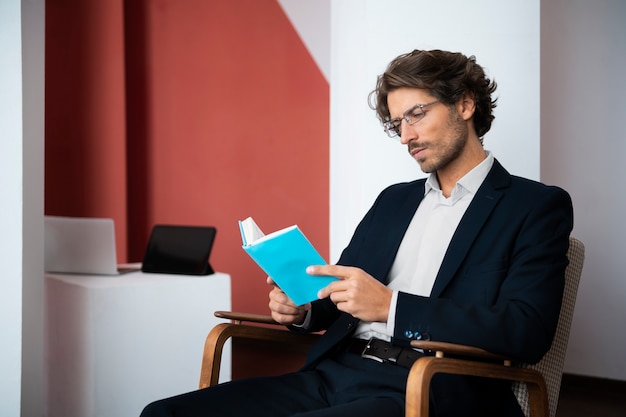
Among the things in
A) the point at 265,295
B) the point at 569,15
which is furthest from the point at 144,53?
the point at 569,15

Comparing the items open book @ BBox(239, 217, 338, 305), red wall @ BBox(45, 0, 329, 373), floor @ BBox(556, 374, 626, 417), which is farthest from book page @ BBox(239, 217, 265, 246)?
red wall @ BBox(45, 0, 329, 373)

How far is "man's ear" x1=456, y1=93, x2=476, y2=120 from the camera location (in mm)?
2025

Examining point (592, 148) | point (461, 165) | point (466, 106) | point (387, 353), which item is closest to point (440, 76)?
point (466, 106)

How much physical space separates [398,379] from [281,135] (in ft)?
11.0

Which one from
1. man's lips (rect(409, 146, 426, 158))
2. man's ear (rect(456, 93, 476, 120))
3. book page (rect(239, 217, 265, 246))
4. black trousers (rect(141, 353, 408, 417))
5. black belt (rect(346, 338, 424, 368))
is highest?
man's ear (rect(456, 93, 476, 120))

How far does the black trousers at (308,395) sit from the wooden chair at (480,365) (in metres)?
0.13

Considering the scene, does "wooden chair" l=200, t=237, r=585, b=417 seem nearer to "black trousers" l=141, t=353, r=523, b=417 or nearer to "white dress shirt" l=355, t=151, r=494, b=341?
"black trousers" l=141, t=353, r=523, b=417

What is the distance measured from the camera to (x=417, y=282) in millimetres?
1923

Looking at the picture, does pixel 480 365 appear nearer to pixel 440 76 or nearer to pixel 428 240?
pixel 428 240

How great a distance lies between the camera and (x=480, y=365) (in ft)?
5.19

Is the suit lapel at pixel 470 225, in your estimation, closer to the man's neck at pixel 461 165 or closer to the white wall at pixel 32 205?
the man's neck at pixel 461 165

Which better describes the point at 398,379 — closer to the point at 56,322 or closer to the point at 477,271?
the point at 477,271

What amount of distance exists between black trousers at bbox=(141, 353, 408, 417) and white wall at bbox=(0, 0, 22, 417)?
Answer: 3.72 feet

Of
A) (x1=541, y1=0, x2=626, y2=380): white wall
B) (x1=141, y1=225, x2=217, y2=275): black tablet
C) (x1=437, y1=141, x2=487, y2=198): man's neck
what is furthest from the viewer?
(x1=541, y1=0, x2=626, y2=380): white wall
